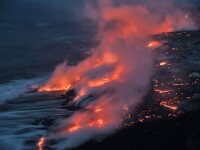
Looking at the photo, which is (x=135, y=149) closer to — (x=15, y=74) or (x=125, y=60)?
(x=125, y=60)

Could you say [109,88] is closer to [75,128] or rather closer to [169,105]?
[169,105]

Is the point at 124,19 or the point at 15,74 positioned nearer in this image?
the point at 15,74

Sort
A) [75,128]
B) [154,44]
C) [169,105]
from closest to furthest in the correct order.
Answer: [75,128] → [169,105] → [154,44]

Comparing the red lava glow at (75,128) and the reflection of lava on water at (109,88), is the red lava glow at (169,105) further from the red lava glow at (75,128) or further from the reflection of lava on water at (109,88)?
the red lava glow at (75,128)

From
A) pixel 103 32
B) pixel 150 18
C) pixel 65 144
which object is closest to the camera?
pixel 65 144

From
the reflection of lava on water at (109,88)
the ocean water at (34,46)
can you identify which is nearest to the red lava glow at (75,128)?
the reflection of lava on water at (109,88)

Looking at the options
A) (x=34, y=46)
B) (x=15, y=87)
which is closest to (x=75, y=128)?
(x=15, y=87)

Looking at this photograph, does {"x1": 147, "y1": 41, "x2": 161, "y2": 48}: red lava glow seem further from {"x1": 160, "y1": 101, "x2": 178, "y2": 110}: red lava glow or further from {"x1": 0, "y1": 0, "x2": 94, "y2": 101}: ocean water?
{"x1": 160, "y1": 101, "x2": 178, "y2": 110}: red lava glow

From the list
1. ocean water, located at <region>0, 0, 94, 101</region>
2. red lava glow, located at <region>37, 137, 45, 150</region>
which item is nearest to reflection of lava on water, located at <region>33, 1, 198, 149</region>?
red lava glow, located at <region>37, 137, 45, 150</region>

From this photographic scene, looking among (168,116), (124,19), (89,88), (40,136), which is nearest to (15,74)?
(89,88)
